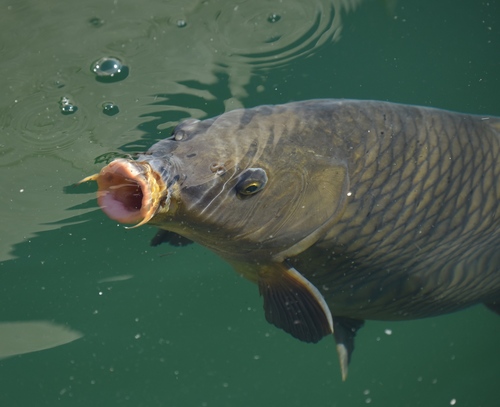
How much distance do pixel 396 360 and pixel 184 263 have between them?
7466 mm

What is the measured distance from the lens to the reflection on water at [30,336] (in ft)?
39.7

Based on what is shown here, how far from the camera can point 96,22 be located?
5.74 meters

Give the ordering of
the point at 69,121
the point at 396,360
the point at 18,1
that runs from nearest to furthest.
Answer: the point at 18,1 → the point at 69,121 → the point at 396,360

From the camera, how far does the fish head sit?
147 inches

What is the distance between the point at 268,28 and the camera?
645cm

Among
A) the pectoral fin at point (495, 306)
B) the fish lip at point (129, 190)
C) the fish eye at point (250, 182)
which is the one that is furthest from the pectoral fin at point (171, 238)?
the pectoral fin at point (495, 306)

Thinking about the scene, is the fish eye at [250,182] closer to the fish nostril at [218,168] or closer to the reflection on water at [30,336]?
the fish nostril at [218,168]

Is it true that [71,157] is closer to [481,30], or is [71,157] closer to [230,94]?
[230,94]

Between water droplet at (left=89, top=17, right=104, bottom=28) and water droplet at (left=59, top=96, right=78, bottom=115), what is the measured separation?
1.16 m

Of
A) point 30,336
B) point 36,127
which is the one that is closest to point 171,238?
point 36,127

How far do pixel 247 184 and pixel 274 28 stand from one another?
10.2 ft

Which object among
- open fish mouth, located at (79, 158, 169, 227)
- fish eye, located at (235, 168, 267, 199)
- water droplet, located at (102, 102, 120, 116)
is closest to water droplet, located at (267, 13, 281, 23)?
water droplet, located at (102, 102, 120, 116)

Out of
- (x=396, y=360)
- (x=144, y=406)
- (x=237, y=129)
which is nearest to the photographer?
(x=237, y=129)

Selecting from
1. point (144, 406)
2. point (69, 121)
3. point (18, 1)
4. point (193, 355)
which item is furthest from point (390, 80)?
point (144, 406)
